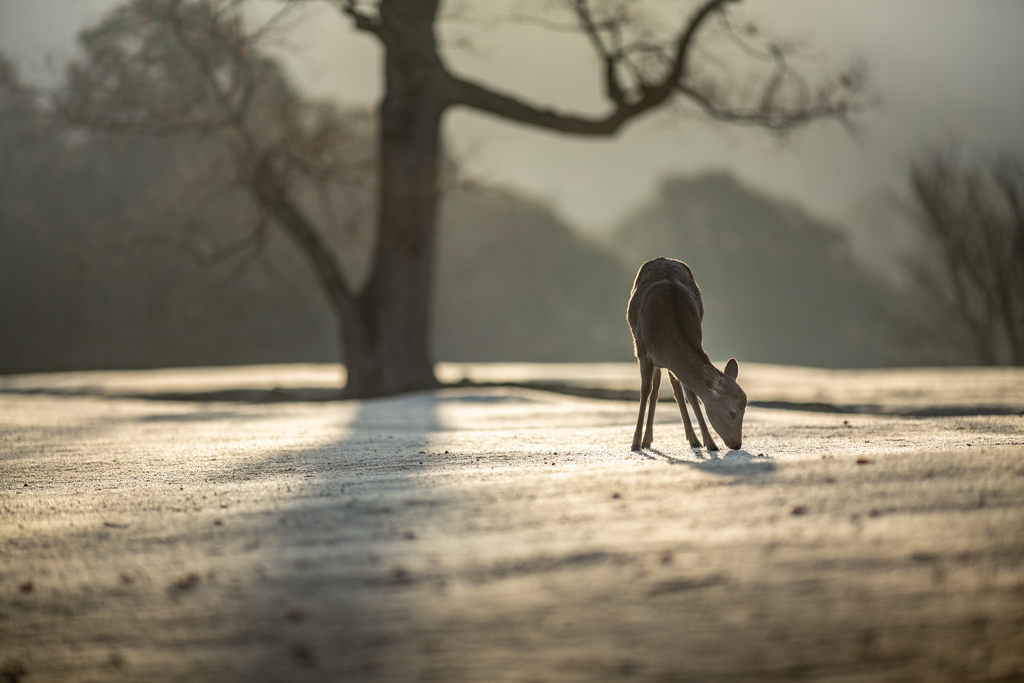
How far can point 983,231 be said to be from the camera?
22.3m

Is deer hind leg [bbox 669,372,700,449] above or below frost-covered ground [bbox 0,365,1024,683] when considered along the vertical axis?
above

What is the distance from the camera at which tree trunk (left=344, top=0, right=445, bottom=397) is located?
12.4 m

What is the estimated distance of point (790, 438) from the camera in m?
5.26

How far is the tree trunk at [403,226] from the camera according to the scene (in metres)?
12.4

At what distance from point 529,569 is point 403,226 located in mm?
10421

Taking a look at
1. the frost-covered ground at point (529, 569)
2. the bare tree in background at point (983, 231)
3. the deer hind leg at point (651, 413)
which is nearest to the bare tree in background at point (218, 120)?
the deer hind leg at point (651, 413)

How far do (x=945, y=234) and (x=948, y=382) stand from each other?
44.5 feet

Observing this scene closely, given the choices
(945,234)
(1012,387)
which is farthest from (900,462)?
(945,234)

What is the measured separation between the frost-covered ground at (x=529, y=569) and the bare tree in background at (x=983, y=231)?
20.4 metres

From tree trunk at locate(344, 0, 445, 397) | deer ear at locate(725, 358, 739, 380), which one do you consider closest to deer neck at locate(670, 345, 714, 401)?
deer ear at locate(725, 358, 739, 380)

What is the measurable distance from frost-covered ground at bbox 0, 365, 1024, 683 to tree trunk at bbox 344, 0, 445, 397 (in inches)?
315

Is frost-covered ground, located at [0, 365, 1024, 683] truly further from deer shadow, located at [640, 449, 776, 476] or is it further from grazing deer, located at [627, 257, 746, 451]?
grazing deer, located at [627, 257, 746, 451]

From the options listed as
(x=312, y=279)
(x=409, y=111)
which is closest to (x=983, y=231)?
(x=409, y=111)

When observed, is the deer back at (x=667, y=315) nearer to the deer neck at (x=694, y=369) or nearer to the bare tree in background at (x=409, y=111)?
the deer neck at (x=694, y=369)
